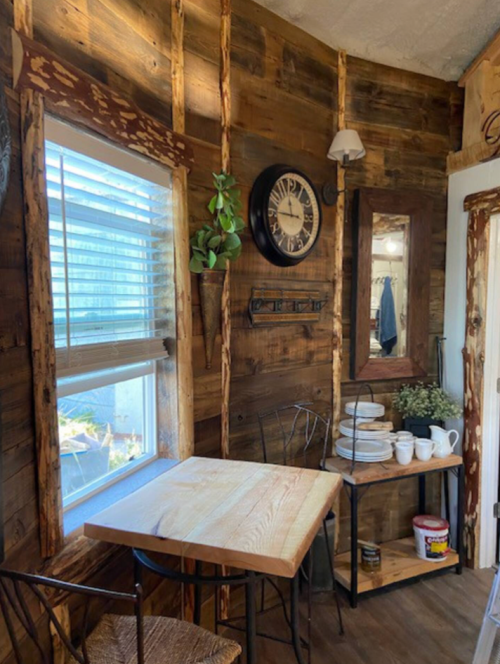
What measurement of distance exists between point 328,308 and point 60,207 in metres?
1.58

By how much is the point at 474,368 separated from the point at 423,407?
375 millimetres

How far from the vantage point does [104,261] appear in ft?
5.08

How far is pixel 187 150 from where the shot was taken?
72.3 inches

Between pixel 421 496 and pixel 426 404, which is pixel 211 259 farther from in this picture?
pixel 421 496

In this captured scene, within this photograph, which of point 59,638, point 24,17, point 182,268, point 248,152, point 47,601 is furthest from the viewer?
point 248,152

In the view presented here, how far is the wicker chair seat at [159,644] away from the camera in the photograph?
119 centimetres

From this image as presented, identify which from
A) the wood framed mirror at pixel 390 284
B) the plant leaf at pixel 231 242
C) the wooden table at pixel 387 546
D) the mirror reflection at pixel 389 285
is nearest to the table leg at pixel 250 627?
the wooden table at pixel 387 546

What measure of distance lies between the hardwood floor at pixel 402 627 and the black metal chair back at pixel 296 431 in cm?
73

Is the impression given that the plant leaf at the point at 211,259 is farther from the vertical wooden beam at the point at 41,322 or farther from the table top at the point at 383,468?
the table top at the point at 383,468

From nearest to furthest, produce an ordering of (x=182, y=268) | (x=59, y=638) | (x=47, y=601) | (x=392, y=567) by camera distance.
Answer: (x=47, y=601), (x=59, y=638), (x=182, y=268), (x=392, y=567)

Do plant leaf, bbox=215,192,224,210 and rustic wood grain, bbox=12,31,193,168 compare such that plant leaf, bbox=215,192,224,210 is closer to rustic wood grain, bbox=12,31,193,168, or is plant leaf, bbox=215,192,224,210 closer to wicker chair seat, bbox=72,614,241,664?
rustic wood grain, bbox=12,31,193,168

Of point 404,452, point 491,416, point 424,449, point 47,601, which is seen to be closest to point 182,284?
point 47,601

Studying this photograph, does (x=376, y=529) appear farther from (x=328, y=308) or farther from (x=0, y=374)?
(x=0, y=374)

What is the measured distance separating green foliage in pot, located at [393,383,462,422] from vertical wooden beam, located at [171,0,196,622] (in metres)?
1.37
